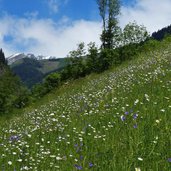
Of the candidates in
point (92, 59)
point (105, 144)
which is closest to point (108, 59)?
point (92, 59)

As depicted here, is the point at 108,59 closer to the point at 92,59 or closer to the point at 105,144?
the point at 92,59

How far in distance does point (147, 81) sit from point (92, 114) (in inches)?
131

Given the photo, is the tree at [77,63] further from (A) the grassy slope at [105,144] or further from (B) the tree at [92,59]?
(A) the grassy slope at [105,144]

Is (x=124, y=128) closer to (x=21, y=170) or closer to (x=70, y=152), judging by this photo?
(x=70, y=152)

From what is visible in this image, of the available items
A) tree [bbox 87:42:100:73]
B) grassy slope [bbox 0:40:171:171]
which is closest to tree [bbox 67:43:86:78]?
tree [bbox 87:42:100:73]

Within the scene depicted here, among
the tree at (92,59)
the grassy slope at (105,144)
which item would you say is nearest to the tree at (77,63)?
A: the tree at (92,59)

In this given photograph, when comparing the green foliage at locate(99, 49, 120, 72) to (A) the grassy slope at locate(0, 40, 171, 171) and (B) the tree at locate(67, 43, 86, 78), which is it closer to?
(B) the tree at locate(67, 43, 86, 78)

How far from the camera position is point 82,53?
45.4m

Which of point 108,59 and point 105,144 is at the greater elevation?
point 108,59

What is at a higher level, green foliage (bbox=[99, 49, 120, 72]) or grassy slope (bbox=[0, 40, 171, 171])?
green foliage (bbox=[99, 49, 120, 72])

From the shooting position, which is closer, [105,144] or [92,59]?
[105,144]

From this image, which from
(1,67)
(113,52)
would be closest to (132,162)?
(113,52)

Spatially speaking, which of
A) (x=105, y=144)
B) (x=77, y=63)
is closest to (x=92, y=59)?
(x=77, y=63)

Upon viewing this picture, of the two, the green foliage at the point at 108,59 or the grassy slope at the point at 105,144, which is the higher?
the green foliage at the point at 108,59
